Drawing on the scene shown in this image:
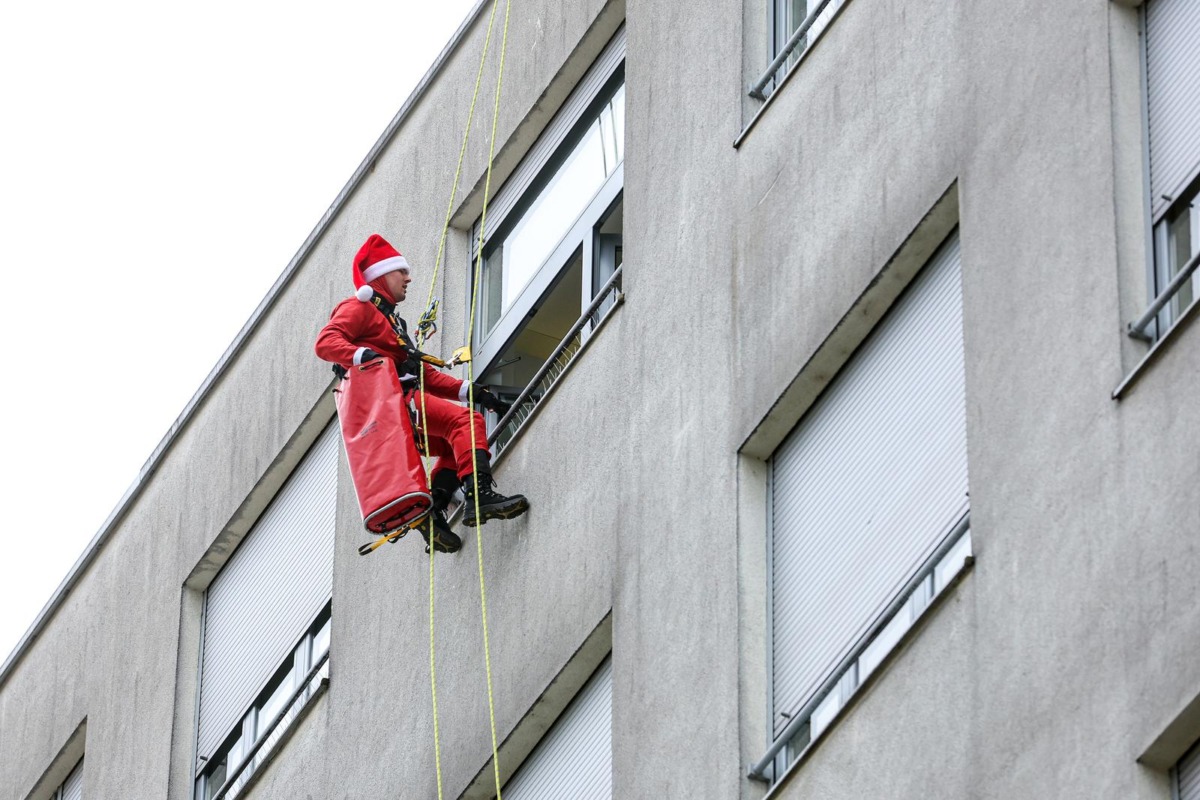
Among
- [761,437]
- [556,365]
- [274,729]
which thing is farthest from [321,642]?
[761,437]

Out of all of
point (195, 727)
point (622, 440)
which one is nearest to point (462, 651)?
point (622, 440)

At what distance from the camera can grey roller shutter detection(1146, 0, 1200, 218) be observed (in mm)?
11305

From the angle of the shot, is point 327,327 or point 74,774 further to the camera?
point 74,774

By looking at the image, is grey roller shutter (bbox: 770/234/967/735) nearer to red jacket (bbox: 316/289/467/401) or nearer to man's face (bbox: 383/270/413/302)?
red jacket (bbox: 316/289/467/401)

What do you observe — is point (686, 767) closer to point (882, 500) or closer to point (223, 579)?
point (882, 500)

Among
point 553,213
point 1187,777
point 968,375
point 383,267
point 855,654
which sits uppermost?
point 553,213

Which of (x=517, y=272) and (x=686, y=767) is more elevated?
(x=517, y=272)

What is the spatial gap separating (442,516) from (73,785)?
20.9 ft

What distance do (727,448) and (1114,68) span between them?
9.87 ft

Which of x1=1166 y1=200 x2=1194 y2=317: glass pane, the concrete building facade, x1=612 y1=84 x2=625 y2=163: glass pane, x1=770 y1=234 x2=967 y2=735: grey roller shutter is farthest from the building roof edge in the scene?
x1=1166 y1=200 x2=1194 y2=317: glass pane

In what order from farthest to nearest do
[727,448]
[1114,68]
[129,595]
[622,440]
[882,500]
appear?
1. [129,595]
2. [622,440]
3. [727,448]
4. [882,500]
5. [1114,68]

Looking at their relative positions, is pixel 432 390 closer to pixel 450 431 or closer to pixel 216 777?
pixel 450 431

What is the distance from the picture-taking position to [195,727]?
762 inches

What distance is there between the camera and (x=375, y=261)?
16719 millimetres
